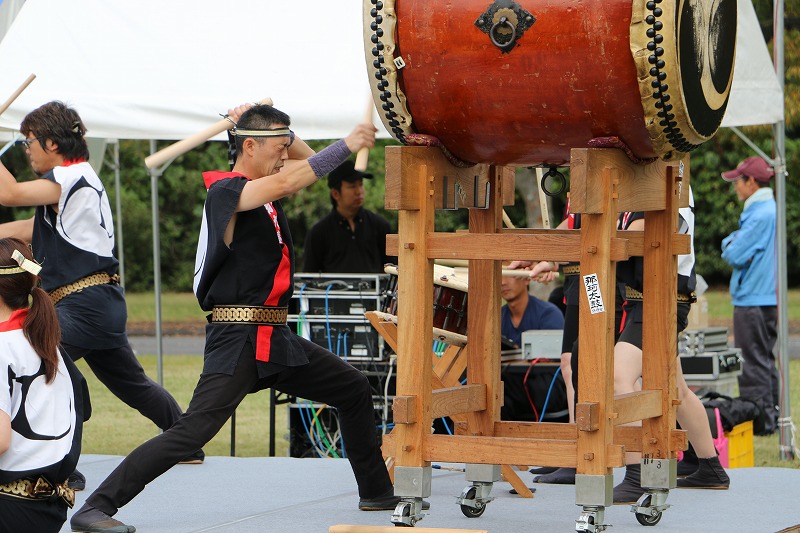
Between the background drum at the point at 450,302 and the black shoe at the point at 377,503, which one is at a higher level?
the background drum at the point at 450,302

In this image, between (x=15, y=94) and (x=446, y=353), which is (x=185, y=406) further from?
(x=15, y=94)

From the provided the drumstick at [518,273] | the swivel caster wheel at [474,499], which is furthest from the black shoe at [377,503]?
the drumstick at [518,273]

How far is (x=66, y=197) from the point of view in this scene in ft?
17.0

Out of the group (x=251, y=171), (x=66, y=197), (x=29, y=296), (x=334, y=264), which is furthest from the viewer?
(x=334, y=264)

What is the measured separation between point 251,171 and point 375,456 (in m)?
1.17

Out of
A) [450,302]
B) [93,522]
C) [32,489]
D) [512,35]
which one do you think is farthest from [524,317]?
[32,489]

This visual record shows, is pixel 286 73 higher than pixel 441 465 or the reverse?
higher

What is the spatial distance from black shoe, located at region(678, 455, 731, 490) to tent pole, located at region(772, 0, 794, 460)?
1970 millimetres

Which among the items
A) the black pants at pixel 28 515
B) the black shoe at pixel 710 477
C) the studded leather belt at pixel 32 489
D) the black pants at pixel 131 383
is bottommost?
the black shoe at pixel 710 477

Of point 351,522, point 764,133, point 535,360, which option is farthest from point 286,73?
point 764,133

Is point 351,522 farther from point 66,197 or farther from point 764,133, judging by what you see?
point 764,133

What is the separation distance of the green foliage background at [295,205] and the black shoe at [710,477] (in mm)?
12763

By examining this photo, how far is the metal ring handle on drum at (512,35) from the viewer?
3809 mm

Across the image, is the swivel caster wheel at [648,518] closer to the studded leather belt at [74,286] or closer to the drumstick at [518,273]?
the drumstick at [518,273]
